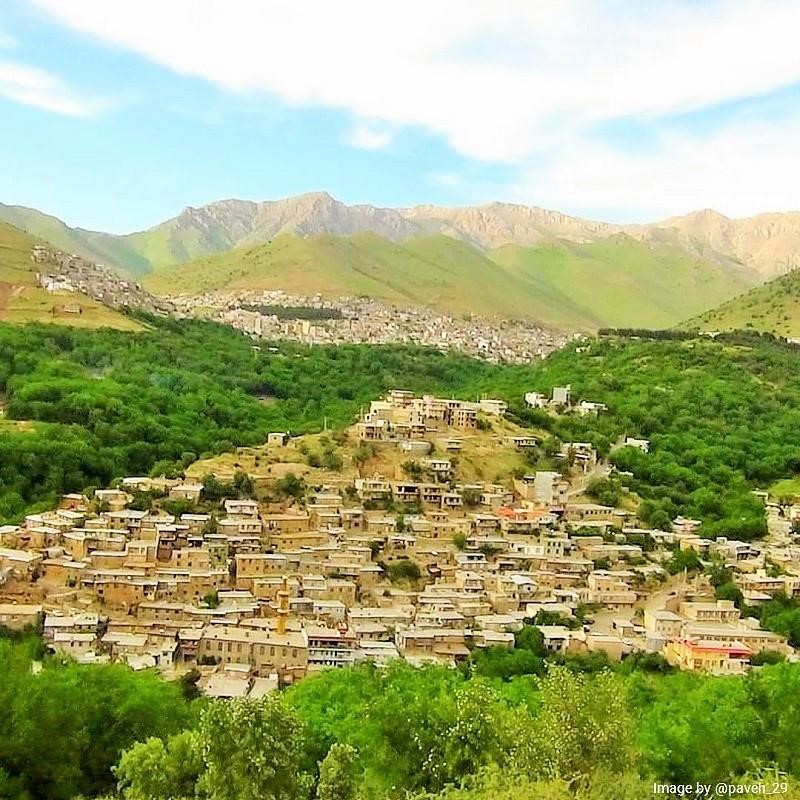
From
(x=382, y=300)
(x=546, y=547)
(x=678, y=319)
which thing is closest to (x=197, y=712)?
(x=546, y=547)

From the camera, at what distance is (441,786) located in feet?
38.9

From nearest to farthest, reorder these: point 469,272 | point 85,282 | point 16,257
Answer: point 16,257 → point 85,282 → point 469,272

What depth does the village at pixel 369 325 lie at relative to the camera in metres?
81.5

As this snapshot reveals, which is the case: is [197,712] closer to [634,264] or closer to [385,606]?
[385,606]

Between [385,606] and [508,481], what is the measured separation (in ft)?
32.3

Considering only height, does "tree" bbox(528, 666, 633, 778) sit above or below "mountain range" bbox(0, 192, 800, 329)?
below

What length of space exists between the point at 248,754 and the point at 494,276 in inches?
5513

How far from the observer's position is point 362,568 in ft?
80.7

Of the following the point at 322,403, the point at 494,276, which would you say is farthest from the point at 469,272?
the point at 322,403

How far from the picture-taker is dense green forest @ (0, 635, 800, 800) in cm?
1054

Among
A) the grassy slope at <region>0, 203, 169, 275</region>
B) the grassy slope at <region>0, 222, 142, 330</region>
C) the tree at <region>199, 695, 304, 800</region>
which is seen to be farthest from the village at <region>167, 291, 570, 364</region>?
the grassy slope at <region>0, 203, 169, 275</region>

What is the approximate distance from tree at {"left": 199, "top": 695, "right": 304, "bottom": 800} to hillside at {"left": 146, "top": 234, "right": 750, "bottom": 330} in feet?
325

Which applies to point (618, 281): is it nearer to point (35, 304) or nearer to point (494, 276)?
point (494, 276)

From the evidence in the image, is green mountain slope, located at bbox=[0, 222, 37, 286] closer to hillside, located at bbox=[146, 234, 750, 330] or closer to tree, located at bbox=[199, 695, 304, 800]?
hillside, located at bbox=[146, 234, 750, 330]
